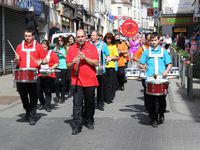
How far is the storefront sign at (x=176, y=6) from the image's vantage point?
47.9m

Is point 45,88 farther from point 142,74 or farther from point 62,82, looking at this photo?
point 142,74

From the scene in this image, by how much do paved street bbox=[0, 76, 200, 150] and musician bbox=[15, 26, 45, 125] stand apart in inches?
17.0

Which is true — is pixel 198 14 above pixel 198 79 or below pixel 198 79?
above

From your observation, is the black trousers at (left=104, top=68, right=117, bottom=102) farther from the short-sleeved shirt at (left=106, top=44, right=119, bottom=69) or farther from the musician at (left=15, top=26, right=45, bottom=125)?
the musician at (left=15, top=26, right=45, bottom=125)

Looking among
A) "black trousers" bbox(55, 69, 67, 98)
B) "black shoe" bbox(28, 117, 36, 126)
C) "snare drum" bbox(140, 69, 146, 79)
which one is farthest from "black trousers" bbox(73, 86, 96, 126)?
"black trousers" bbox(55, 69, 67, 98)

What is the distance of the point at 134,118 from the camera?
1005cm

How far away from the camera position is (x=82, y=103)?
861 centimetres

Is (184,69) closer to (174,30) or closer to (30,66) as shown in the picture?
(30,66)

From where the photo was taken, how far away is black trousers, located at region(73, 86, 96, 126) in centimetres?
839

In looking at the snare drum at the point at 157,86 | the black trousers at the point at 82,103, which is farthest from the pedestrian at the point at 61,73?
the snare drum at the point at 157,86

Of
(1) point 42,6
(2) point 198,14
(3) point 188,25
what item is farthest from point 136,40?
(3) point 188,25

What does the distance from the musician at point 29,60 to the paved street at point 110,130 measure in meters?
0.43

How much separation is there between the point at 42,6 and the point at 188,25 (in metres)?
23.0

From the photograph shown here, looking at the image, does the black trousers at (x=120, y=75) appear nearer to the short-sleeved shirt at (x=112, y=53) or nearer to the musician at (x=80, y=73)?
A: the short-sleeved shirt at (x=112, y=53)
